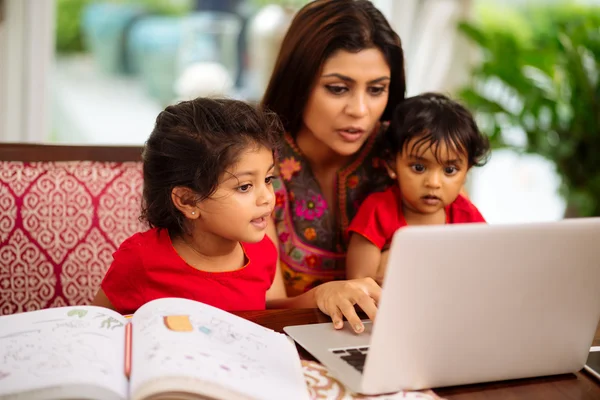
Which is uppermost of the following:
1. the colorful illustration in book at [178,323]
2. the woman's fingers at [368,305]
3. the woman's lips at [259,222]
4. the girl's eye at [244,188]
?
the girl's eye at [244,188]

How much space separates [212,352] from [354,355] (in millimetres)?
230

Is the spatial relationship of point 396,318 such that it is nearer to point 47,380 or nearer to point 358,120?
point 47,380

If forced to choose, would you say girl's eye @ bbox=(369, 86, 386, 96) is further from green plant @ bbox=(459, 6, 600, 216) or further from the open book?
green plant @ bbox=(459, 6, 600, 216)

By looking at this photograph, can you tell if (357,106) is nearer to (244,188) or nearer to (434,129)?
(434,129)

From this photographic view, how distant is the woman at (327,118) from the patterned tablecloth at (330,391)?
29.3 inches

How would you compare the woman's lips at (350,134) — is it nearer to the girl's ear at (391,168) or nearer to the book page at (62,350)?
the girl's ear at (391,168)

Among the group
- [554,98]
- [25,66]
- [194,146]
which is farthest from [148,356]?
[554,98]

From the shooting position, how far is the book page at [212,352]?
928mm

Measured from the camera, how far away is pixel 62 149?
1.73 metres

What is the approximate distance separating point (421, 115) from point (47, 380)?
1.02 meters

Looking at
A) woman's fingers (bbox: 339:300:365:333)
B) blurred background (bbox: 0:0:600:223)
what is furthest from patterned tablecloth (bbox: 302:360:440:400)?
blurred background (bbox: 0:0:600:223)

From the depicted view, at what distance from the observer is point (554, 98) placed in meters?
3.52

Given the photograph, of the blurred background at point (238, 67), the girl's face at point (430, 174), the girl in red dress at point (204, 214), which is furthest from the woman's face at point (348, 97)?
the blurred background at point (238, 67)

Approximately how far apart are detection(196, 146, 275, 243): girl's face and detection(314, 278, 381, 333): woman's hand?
17 centimetres
